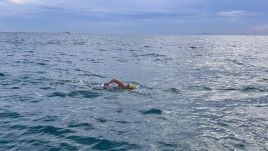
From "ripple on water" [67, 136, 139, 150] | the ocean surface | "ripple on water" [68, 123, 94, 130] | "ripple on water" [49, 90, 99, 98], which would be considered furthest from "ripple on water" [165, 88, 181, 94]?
"ripple on water" [67, 136, 139, 150]

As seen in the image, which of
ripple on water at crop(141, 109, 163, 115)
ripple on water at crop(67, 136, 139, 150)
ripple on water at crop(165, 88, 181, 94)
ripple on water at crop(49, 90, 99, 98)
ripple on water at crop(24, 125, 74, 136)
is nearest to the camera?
ripple on water at crop(67, 136, 139, 150)

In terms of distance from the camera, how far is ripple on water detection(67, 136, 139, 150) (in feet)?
33.6

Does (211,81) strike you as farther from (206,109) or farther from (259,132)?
(259,132)

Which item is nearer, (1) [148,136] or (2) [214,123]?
(1) [148,136]

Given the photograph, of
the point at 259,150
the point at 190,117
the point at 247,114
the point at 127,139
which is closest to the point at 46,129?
the point at 127,139

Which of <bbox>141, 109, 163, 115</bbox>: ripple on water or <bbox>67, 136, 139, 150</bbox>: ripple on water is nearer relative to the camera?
<bbox>67, 136, 139, 150</bbox>: ripple on water

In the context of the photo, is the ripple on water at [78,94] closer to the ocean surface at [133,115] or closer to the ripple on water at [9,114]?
the ocean surface at [133,115]

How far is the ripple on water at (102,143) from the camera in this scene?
1023 centimetres

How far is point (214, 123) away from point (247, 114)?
89.5 inches

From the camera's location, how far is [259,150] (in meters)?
10.1

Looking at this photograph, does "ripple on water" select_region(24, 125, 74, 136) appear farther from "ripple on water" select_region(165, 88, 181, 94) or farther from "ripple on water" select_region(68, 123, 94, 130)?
"ripple on water" select_region(165, 88, 181, 94)

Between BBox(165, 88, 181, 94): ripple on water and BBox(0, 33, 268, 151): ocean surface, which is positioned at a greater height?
BBox(0, 33, 268, 151): ocean surface

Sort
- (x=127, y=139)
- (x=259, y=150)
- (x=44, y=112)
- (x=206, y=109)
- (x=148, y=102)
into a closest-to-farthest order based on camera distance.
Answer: (x=259, y=150), (x=127, y=139), (x=44, y=112), (x=206, y=109), (x=148, y=102)

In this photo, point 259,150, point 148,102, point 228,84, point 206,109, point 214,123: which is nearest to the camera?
point 259,150
